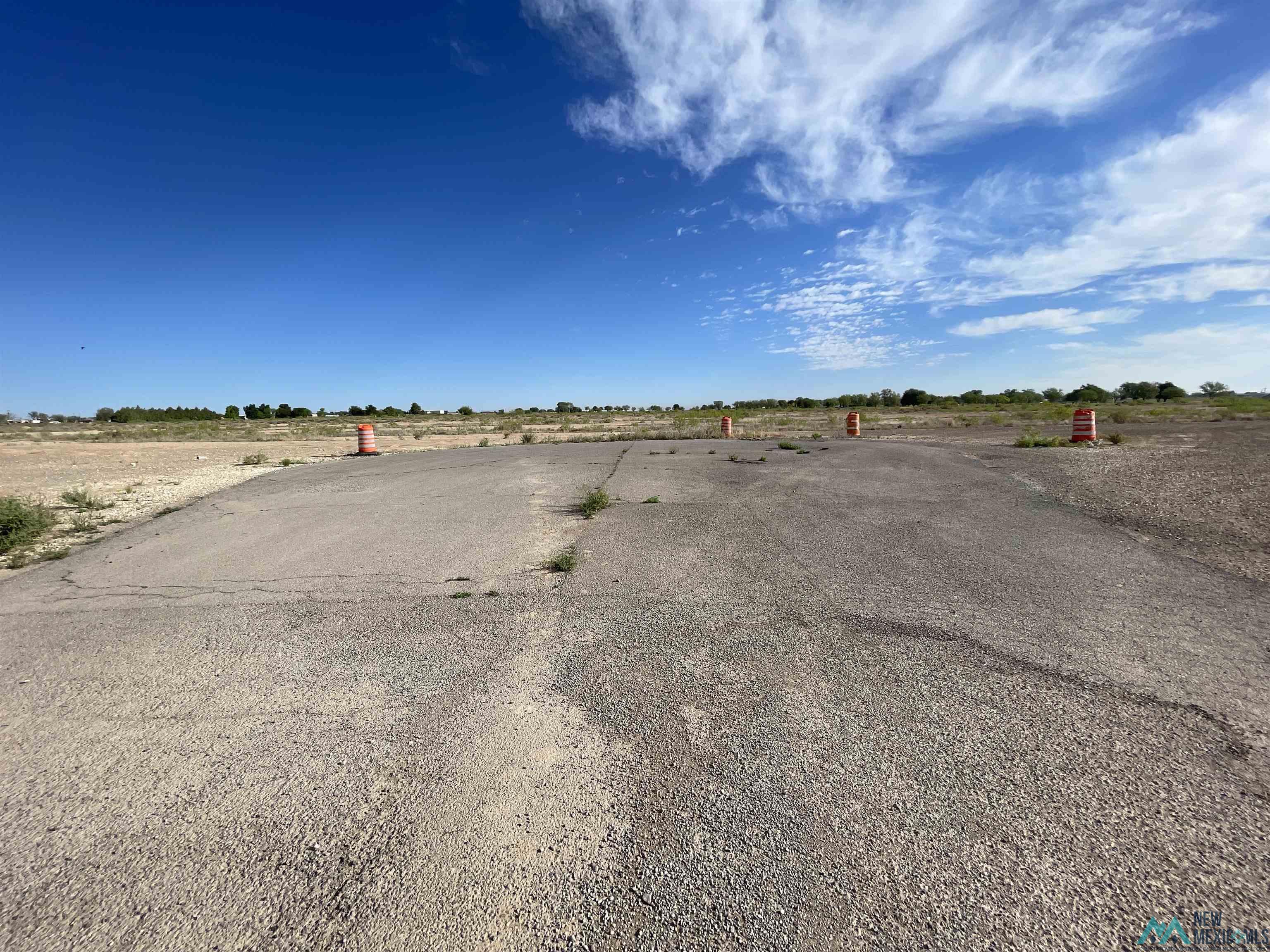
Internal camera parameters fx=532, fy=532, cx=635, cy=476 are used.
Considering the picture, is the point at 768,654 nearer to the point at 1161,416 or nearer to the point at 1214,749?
the point at 1214,749

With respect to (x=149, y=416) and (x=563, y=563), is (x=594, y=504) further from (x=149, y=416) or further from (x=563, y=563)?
(x=149, y=416)

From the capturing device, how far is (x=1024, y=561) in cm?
554

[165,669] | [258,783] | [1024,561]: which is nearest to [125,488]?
[165,669]

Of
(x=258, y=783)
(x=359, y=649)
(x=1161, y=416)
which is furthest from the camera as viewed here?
(x=1161, y=416)

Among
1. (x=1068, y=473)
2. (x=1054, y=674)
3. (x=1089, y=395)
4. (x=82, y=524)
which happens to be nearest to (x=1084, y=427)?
(x=1068, y=473)

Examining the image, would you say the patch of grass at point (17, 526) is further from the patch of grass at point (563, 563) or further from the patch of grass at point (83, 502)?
the patch of grass at point (563, 563)

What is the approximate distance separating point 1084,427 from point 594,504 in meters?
16.1

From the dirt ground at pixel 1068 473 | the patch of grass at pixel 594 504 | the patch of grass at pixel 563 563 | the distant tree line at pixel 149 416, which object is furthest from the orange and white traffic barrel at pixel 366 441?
the distant tree line at pixel 149 416

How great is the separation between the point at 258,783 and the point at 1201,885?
384 centimetres

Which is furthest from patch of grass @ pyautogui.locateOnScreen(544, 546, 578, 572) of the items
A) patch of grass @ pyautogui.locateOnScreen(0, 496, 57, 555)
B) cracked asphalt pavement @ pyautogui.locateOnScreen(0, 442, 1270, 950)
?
patch of grass @ pyautogui.locateOnScreen(0, 496, 57, 555)

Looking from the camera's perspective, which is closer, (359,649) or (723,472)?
(359,649)

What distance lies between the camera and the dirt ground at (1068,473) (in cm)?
659

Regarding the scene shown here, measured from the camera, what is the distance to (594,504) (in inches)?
327

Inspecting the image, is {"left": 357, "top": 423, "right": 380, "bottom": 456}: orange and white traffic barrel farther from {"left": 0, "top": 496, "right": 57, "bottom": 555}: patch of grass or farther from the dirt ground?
{"left": 0, "top": 496, "right": 57, "bottom": 555}: patch of grass
